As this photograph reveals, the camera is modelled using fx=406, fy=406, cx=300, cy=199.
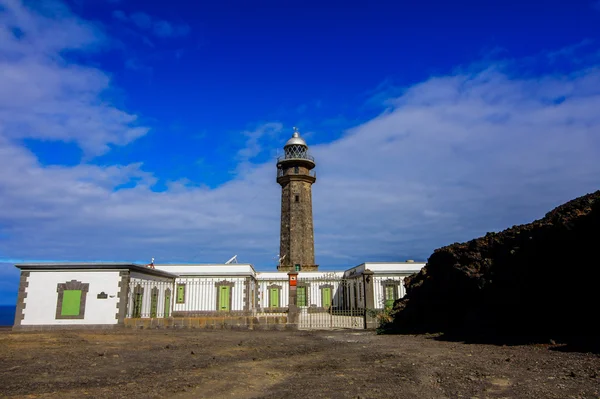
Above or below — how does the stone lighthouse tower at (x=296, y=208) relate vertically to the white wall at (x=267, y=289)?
above

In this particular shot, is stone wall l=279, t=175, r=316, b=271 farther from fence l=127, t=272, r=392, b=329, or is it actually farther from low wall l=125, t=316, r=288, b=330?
low wall l=125, t=316, r=288, b=330

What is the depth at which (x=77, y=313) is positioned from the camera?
16.8 meters

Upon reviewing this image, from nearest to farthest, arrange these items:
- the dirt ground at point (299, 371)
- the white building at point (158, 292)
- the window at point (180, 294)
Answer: the dirt ground at point (299, 371), the white building at point (158, 292), the window at point (180, 294)

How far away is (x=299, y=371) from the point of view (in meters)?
7.22

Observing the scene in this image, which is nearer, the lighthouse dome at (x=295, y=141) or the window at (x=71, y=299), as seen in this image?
the window at (x=71, y=299)

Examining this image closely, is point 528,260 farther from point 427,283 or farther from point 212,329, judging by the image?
point 212,329

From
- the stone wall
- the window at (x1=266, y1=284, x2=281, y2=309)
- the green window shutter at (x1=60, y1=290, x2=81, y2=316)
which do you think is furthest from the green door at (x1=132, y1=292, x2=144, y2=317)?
the stone wall

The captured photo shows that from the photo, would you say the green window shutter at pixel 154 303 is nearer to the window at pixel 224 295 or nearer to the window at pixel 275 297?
the window at pixel 224 295

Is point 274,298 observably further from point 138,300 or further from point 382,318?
point 382,318

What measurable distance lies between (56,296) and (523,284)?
17.5m

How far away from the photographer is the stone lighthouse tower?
34781 millimetres

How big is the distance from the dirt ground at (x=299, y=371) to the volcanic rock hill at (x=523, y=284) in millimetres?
1847

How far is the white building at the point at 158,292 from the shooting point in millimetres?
16812

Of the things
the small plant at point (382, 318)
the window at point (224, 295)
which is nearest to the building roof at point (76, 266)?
the small plant at point (382, 318)
